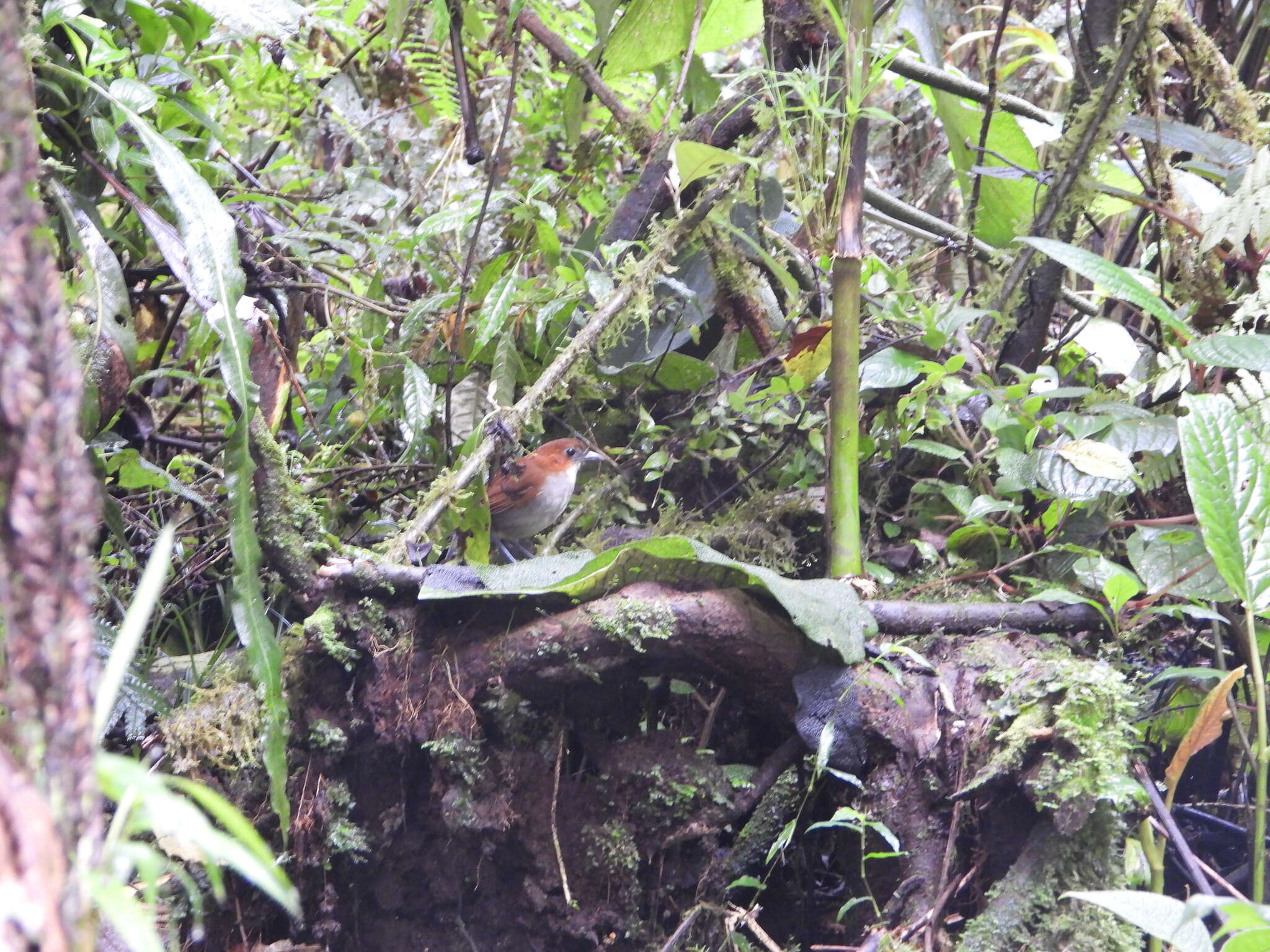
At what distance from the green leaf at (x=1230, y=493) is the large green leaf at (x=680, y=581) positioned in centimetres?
59

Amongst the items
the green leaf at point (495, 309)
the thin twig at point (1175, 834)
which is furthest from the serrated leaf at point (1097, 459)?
the green leaf at point (495, 309)

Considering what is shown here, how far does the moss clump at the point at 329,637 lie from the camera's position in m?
1.80

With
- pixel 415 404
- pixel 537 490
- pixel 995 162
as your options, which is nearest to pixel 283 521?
pixel 415 404

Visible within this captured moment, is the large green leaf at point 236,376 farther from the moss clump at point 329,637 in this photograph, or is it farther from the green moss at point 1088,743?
the green moss at point 1088,743

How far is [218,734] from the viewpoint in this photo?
1.84 meters

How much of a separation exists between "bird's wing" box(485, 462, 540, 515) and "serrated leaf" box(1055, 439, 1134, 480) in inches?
51.7

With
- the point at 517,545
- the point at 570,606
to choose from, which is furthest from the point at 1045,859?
the point at 517,545

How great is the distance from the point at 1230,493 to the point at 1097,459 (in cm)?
33

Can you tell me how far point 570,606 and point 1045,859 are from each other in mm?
Result: 883

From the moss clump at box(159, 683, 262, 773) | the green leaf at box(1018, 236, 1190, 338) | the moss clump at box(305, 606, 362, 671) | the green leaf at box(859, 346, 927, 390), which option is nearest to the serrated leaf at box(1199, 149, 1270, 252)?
the green leaf at box(1018, 236, 1190, 338)

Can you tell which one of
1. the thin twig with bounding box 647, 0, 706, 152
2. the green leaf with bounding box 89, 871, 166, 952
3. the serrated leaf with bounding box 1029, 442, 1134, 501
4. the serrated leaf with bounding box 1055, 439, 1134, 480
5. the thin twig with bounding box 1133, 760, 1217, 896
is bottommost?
the thin twig with bounding box 1133, 760, 1217, 896

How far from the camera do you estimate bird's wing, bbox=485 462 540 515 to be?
2.58 metres

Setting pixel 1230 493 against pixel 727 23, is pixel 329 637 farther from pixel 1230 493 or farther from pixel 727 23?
pixel 727 23

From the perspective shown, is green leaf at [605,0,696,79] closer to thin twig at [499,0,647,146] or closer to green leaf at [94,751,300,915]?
thin twig at [499,0,647,146]
